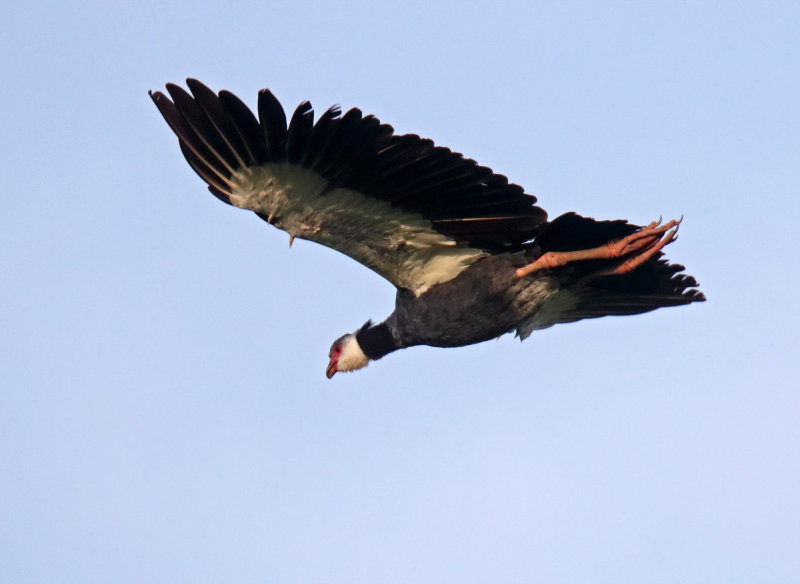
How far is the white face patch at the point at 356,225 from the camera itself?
6.65 meters

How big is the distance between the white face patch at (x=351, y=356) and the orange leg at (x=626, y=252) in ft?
5.46

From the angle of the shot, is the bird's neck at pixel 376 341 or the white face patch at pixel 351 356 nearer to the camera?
the bird's neck at pixel 376 341

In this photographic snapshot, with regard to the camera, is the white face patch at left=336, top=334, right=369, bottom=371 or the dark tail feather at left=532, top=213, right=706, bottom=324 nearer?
the dark tail feather at left=532, top=213, right=706, bottom=324

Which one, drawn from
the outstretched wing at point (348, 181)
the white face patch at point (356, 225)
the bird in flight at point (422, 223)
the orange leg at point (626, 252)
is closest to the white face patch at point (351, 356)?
the bird in flight at point (422, 223)

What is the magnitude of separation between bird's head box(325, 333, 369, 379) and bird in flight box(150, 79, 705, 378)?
421mm

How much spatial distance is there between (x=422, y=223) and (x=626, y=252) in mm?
1241

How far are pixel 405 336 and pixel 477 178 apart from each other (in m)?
1.49

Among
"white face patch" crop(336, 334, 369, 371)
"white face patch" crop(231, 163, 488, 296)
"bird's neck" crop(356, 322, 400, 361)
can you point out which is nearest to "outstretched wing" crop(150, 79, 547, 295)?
"white face patch" crop(231, 163, 488, 296)

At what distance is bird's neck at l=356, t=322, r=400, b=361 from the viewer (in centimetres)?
798

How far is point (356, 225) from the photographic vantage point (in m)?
6.96

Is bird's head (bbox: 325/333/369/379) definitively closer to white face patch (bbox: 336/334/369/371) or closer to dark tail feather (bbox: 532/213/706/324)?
white face patch (bbox: 336/334/369/371)

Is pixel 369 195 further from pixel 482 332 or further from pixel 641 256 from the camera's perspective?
pixel 641 256

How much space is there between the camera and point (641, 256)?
7.07 m

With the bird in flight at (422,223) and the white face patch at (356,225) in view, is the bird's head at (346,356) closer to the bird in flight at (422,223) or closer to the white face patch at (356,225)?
the bird in flight at (422,223)
